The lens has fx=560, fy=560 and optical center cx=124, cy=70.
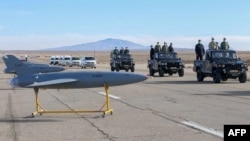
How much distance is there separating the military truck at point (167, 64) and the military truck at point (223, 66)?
7.69m

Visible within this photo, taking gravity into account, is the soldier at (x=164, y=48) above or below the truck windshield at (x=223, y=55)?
above

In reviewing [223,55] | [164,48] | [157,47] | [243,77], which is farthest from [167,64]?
[243,77]

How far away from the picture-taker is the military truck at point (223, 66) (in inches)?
1199

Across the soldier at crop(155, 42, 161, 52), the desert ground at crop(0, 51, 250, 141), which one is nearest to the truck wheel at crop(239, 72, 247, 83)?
the desert ground at crop(0, 51, 250, 141)

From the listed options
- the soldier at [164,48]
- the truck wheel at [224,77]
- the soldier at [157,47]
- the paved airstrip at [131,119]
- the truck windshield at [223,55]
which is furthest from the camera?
the soldier at [157,47]

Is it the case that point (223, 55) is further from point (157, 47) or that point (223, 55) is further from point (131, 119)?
point (131, 119)

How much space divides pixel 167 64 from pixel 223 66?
9.72 metres

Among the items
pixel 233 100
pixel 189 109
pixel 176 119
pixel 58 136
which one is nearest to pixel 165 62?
pixel 233 100

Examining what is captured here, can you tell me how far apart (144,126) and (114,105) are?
525cm

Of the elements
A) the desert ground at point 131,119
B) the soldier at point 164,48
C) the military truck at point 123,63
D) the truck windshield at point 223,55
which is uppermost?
the soldier at point 164,48

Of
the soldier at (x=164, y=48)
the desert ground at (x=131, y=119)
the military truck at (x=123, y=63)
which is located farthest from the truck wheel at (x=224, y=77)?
the military truck at (x=123, y=63)

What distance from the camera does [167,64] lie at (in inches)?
1567

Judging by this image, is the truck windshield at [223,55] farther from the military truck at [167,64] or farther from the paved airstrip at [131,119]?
the paved airstrip at [131,119]

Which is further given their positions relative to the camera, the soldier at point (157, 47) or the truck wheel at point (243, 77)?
the soldier at point (157, 47)
